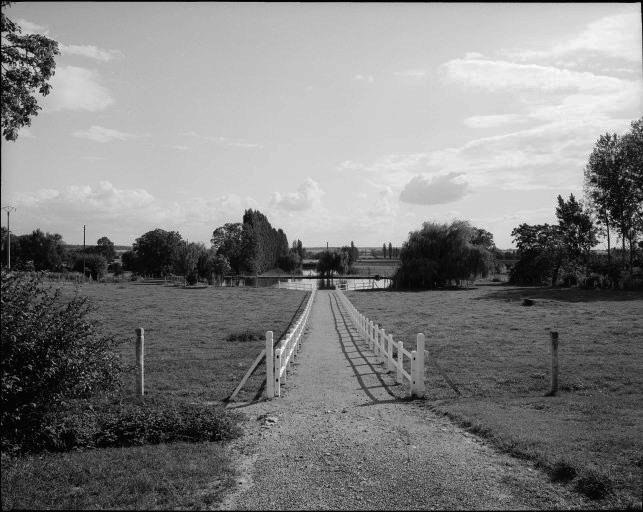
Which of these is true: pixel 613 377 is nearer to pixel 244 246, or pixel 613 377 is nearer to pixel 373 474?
pixel 373 474

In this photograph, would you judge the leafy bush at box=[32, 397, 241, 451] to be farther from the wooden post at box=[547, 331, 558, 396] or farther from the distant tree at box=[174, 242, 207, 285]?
the distant tree at box=[174, 242, 207, 285]

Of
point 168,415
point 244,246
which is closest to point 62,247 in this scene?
point 244,246

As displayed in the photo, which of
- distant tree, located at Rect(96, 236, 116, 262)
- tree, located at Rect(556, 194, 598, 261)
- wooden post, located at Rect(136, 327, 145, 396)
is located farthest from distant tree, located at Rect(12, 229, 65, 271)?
wooden post, located at Rect(136, 327, 145, 396)

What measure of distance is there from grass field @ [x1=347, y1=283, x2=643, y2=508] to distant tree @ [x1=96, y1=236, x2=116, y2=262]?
432 feet

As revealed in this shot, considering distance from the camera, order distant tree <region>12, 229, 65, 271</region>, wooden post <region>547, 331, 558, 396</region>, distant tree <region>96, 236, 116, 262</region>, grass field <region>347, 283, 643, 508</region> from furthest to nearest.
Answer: distant tree <region>96, 236, 116, 262</region>, distant tree <region>12, 229, 65, 271</region>, wooden post <region>547, 331, 558, 396</region>, grass field <region>347, 283, 643, 508</region>

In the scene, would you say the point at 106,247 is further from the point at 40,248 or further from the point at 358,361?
the point at 358,361

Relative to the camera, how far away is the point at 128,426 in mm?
7586

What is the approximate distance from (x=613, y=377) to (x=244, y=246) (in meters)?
87.2

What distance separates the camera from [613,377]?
486 inches

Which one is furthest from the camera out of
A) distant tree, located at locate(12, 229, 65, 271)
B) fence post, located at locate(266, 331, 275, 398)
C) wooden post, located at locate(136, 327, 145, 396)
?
distant tree, located at locate(12, 229, 65, 271)

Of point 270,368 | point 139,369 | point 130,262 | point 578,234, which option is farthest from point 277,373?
point 130,262

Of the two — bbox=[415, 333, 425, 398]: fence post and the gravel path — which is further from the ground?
bbox=[415, 333, 425, 398]: fence post

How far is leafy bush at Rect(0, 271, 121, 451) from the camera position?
6.57m

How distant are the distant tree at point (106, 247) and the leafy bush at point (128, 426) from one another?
5632 inches
